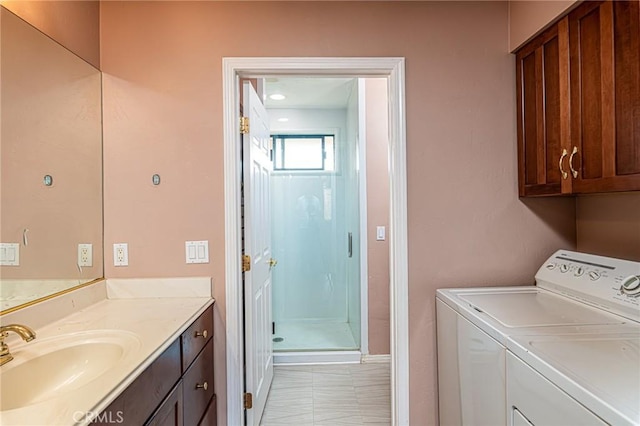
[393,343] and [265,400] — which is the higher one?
[393,343]

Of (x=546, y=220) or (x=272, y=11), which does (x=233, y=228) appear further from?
(x=546, y=220)

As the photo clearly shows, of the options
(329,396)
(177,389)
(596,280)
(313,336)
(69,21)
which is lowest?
(329,396)

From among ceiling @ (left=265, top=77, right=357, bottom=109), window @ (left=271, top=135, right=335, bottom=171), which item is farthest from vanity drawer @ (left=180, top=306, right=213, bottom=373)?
window @ (left=271, top=135, right=335, bottom=171)

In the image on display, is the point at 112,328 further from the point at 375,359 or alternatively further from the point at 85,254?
the point at 375,359

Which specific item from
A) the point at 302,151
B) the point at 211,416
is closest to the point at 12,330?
the point at 211,416

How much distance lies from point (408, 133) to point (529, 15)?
0.75 meters

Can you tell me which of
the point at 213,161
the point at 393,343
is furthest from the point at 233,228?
the point at 393,343

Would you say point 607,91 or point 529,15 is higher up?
point 529,15

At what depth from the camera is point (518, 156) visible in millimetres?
1798

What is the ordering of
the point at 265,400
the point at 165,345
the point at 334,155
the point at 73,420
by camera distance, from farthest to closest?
the point at 334,155
the point at 265,400
the point at 165,345
the point at 73,420

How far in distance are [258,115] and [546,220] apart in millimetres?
1745

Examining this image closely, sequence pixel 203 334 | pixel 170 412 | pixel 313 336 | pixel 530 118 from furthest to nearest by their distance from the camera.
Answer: pixel 313 336 → pixel 530 118 → pixel 203 334 → pixel 170 412

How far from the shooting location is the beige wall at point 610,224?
150cm

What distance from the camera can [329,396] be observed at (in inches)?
97.7
